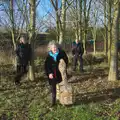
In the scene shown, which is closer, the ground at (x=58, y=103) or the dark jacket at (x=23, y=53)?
the ground at (x=58, y=103)

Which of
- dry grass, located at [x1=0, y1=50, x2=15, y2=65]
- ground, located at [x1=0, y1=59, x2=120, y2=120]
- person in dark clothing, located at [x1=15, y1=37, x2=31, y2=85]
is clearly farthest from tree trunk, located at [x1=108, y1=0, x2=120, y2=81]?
dry grass, located at [x1=0, y1=50, x2=15, y2=65]

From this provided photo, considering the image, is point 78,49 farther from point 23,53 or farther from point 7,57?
point 7,57

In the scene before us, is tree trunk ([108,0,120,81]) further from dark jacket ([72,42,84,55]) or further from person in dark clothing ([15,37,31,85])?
dark jacket ([72,42,84,55])

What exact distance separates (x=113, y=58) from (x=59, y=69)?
14.2ft

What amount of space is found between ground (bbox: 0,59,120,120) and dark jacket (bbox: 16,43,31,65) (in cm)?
84

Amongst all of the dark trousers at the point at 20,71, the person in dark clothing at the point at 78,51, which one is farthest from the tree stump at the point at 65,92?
the person in dark clothing at the point at 78,51

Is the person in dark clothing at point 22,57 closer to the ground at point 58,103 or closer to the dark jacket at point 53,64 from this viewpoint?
the ground at point 58,103

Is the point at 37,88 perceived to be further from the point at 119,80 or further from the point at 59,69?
the point at 119,80

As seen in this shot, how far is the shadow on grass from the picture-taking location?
7248 mm

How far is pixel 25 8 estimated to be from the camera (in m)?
16.3

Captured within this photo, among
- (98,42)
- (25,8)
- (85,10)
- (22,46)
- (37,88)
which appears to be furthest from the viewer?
(98,42)

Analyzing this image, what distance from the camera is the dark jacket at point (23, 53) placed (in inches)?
384

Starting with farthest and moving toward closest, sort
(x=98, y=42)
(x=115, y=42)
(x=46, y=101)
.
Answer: (x=98, y=42) → (x=115, y=42) → (x=46, y=101)

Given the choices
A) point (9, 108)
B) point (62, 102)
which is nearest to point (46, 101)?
point (62, 102)
